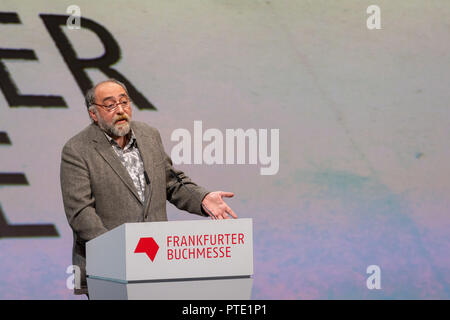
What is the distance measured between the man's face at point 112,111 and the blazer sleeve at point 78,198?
171mm

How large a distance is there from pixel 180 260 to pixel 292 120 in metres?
2.18

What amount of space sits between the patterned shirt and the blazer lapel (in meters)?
0.04

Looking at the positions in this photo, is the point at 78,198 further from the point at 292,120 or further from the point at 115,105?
the point at 292,120

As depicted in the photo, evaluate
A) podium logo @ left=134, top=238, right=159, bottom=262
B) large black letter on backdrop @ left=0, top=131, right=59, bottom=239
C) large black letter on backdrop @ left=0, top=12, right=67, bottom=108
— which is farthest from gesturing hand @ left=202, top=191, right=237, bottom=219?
large black letter on backdrop @ left=0, top=12, right=67, bottom=108

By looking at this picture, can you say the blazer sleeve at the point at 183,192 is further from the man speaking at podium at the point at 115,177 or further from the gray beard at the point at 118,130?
the gray beard at the point at 118,130

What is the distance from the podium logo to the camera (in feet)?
7.06

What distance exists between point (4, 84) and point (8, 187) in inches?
22.0

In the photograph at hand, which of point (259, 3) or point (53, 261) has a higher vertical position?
point (259, 3)

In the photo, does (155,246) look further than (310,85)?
No

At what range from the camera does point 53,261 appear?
399 cm

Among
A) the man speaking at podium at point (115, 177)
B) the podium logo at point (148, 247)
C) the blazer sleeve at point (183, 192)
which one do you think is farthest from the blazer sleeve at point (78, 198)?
the podium logo at point (148, 247)
